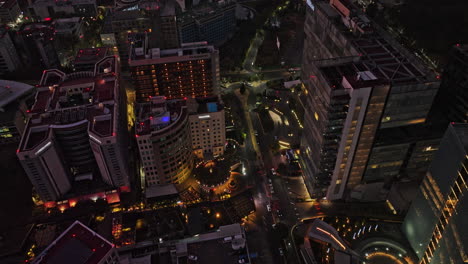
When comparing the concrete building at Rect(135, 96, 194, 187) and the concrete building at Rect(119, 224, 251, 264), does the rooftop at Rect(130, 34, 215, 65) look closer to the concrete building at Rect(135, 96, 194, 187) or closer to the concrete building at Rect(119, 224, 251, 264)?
the concrete building at Rect(135, 96, 194, 187)

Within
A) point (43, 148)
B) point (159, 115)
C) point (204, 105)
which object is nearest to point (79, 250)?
point (43, 148)

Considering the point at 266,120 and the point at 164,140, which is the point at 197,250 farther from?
the point at 266,120

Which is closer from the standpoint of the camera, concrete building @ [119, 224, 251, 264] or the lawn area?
concrete building @ [119, 224, 251, 264]

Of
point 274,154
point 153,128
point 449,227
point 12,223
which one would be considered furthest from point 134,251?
point 449,227

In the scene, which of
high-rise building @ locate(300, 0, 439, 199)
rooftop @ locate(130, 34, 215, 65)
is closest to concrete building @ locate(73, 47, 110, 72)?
rooftop @ locate(130, 34, 215, 65)

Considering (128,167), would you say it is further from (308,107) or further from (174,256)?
(308,107)

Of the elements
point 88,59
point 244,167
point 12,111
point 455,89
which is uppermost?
point 455,89
